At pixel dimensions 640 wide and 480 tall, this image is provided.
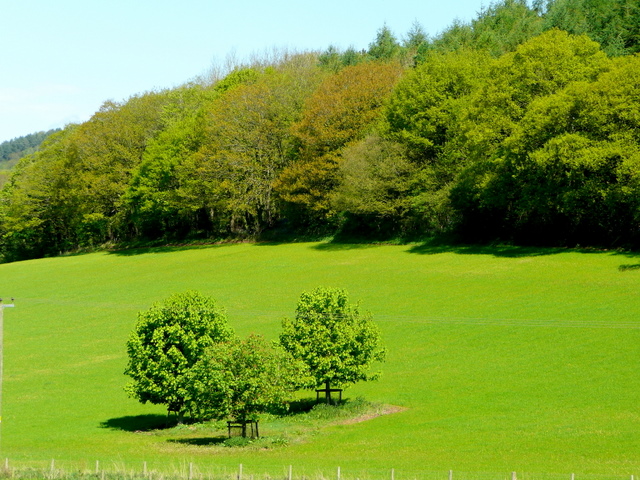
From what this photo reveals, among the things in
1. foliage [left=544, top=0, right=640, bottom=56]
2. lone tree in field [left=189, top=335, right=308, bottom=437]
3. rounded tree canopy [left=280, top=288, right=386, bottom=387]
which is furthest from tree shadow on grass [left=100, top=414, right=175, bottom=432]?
foliage [left=544, top=0, right=640, bottom=56]

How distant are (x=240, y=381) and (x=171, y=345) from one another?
7.59m

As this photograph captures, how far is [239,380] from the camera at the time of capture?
40812 millimetres

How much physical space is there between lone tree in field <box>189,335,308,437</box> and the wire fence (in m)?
6.49

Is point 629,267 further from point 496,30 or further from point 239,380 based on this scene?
point 496,30

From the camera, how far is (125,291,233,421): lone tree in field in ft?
148

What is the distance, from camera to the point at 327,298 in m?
47.6

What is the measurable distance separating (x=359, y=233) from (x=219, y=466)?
7280cm

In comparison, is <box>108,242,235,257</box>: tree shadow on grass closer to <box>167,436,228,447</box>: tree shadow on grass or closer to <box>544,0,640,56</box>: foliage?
<box>544,0,640,56</box>: foliage

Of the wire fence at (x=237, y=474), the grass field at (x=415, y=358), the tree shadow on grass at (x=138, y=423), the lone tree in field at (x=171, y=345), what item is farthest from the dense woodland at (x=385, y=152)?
the wire fence at (x=237, y=474)

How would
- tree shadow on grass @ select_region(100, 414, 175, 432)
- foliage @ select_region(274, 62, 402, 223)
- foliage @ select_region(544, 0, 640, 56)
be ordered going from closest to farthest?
tree shadow on grass @ select_region(100, 414, 175, 432) → foliage @ select_region(544, 0, 640, 56) → foliage @ select_region(274, 62, 402, 223)

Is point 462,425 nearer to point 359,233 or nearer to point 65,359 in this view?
point 65,359

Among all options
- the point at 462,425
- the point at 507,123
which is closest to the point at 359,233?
the point at 507,123

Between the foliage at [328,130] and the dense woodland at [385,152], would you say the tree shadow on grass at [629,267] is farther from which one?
the foliage at [328,130]

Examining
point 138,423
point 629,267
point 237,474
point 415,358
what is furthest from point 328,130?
point 237,474
